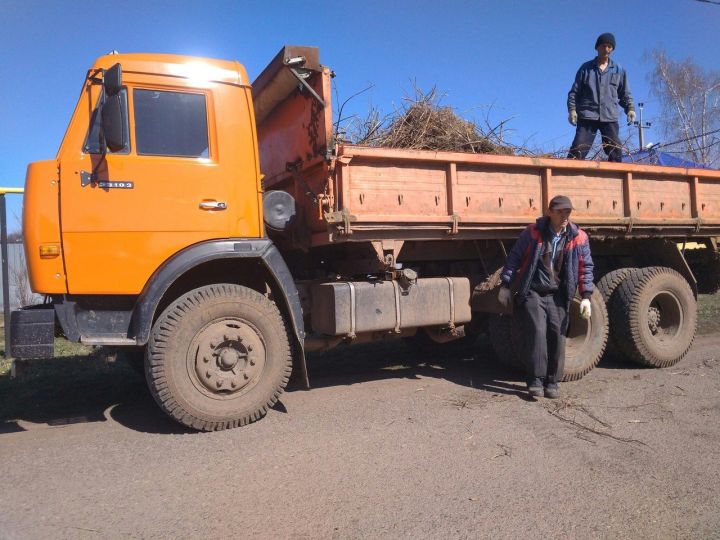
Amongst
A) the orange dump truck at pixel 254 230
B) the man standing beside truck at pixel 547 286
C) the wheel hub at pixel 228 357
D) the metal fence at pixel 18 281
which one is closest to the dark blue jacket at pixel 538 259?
the man standing beside truck at pixel 547 286

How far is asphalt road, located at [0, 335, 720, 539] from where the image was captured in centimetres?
268

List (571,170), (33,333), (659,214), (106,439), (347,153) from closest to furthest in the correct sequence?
(33,333), (106,439), (347,153), (571,170), (659,214)

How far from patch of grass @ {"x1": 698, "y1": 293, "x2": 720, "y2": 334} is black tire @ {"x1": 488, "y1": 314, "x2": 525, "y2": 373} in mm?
4485

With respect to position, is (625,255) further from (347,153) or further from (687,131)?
(687,131)

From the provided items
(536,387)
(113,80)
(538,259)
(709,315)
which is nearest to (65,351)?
(113,80)

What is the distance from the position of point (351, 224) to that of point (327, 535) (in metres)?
2.45

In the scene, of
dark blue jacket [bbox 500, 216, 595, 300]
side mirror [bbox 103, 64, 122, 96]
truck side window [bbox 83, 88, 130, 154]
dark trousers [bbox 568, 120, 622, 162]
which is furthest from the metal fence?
dark trousers [bbox 568, 120, 622, 162]

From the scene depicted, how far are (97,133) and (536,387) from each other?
4180 millimetres

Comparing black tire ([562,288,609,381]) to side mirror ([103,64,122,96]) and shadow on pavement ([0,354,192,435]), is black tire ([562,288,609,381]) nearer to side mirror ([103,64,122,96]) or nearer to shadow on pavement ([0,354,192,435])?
shadow on pavement ([0,354,192,435])

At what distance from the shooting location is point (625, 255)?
6398 mm

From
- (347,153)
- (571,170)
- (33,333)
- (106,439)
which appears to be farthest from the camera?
(571,170)

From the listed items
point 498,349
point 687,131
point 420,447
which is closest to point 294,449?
point 420,447

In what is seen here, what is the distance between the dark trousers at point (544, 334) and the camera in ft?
15.9

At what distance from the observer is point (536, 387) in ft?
15.8
